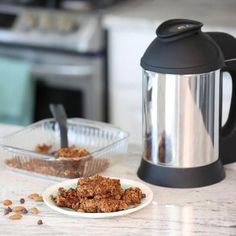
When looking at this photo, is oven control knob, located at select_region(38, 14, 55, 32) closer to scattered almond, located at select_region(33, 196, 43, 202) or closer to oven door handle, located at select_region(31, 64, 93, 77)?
oven door handle, located at select_region(31, 64, 93, 77)

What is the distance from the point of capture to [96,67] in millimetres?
3066

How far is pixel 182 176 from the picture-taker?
5.07 feet

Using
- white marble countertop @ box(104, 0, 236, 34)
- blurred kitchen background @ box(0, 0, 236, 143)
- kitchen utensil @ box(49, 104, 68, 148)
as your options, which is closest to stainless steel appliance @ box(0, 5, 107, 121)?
blurred kitchen background @ box(0, 0, 236, 143)

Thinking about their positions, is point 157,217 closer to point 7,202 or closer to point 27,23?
point 7,202

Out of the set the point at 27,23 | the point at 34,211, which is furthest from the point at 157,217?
the point at 27,23

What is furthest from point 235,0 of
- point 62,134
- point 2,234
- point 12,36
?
point 2,234

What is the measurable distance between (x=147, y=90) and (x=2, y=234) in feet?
1.50

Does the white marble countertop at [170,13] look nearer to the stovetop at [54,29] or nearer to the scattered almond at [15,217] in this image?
the stovetop at [54,29]

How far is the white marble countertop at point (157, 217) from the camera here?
1.33m

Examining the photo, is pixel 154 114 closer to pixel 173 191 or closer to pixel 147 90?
pixel 147 90

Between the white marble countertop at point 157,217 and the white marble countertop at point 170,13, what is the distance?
1.44m

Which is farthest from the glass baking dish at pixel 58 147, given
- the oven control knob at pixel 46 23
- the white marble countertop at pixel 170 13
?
the oven control knob at pixel 46 23

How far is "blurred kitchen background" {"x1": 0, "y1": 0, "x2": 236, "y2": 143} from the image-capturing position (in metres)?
3.03

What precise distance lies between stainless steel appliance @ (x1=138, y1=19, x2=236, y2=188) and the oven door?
1.51 meters
